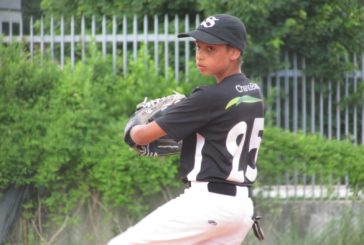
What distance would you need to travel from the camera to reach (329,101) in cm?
970

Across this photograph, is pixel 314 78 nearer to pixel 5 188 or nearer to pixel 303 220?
pixel 303 220

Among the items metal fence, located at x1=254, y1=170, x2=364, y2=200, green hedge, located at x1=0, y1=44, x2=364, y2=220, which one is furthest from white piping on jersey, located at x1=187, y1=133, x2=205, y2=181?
metal fence, located at x1=254, y1=170, x2=364, y2=200

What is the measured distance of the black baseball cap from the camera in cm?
464

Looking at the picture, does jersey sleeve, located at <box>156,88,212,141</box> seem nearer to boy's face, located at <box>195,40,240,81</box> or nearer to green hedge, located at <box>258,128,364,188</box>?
boy's face, located at <box>195,40,240,81</box>

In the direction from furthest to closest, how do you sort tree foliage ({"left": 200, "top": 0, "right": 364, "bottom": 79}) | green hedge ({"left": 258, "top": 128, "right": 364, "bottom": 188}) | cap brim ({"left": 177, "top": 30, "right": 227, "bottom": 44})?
1. tree foliage ({"left": 200, "top": 0, "right": 364, "bottom": 79})
2. green hedge ({"left": 258, "top": 128, "right": 364, "bottom": 188})
3. cap brim ({"left": 177, "top": 30, "right": 227, "bottom": 44})

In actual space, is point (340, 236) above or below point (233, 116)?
below

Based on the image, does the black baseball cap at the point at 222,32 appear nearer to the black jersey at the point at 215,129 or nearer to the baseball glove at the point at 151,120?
the black jersey at the point at 215,129

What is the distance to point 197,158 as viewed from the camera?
4602 millimetres

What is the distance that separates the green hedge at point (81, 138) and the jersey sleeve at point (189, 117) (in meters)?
3.76

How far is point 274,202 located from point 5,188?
2.56m

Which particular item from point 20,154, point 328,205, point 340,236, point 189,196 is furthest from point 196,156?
point 328,205

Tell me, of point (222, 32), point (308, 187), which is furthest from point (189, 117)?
point (308, 187)

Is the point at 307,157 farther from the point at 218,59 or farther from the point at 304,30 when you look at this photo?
the point at 218,59

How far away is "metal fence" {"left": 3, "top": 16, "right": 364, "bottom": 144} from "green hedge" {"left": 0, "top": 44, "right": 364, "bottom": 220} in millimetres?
248
